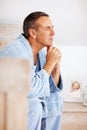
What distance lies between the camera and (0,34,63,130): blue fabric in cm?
124

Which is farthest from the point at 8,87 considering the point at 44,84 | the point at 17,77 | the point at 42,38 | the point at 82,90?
the point at 82,90

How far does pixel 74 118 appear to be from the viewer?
6.27ft

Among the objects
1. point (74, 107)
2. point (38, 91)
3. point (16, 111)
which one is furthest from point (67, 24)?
point (16, 111)

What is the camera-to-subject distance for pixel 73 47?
7.14 feet

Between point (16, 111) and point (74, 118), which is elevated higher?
point (16, 111)

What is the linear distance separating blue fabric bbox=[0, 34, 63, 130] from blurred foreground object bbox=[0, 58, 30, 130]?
0.55m

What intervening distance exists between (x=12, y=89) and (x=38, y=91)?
615 mm

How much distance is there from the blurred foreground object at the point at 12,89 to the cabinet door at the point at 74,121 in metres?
1.27

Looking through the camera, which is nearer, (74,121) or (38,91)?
(38,91)

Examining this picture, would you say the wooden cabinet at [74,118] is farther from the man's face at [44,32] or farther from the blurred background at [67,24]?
the man's face at [44,32]

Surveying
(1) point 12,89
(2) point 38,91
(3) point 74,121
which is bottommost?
(3) point 74,121

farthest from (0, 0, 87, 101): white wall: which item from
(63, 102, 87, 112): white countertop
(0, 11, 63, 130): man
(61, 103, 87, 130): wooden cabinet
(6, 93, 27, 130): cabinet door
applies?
(6, 93, 27, 130): cabinet door

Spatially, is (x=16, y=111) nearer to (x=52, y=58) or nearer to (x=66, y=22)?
(x=52, y=58)

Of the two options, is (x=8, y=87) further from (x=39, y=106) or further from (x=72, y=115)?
(x=72, y=115)
